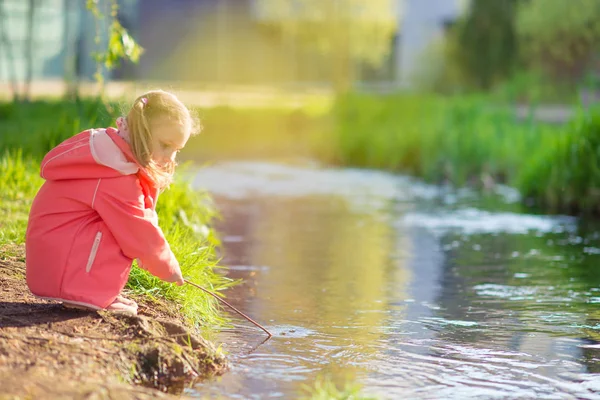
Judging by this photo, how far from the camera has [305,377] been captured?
475 cm

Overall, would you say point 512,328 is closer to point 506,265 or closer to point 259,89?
point 506,265

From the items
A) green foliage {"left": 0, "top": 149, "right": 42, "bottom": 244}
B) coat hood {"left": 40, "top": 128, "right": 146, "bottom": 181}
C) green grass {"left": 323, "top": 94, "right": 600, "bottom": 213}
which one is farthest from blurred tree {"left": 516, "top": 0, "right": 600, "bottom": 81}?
coat hood {"left": 40, "top": 128, "right": 146, "bottom": 181}

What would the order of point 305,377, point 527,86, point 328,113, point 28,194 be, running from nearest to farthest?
point 305,377 → point 28,194 → point 328,113 → point 527,86

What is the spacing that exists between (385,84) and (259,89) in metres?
5.49

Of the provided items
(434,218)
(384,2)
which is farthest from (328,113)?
(384,2)

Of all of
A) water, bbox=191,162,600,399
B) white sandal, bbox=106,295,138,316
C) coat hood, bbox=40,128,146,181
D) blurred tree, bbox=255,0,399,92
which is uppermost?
blurred tree, bbox=255,0,399,92

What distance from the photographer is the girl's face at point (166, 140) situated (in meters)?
4.81

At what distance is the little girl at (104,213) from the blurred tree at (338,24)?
25.8 metres

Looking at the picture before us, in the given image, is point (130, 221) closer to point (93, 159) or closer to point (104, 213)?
point (104, 213)

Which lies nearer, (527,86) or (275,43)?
(527,86)

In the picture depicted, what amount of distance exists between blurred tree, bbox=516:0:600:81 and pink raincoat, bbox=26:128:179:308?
18160 mm

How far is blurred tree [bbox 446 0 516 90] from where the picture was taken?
25.1 m

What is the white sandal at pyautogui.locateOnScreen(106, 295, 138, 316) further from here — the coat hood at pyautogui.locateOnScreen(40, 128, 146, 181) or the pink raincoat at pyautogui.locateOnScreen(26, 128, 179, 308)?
the coat hood at pyautogui.locateOnScreen(40, 128, 146, 181)

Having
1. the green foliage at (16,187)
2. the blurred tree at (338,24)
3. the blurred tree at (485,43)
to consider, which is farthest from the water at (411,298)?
A: the blurred tree at (338,24)
